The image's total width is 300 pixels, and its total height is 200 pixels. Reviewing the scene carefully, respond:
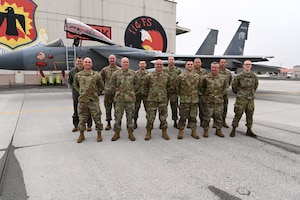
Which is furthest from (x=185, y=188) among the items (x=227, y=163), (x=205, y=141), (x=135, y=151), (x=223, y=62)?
(x=223, y=62)

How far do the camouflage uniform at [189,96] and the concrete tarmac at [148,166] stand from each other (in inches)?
17.7

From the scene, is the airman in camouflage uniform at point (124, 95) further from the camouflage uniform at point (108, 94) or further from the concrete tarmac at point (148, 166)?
the camouflage uniform at point (108, 94)

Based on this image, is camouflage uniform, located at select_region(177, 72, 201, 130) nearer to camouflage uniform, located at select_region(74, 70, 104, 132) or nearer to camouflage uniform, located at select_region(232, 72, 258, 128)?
camouflage uniform, located at select_region(232, 72, 258, 128)

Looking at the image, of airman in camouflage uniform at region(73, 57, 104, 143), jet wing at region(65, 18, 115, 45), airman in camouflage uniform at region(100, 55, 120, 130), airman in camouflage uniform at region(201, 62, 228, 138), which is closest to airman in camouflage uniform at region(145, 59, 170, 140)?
airman in camouflage uniform at region(201, 62, 228, 138)

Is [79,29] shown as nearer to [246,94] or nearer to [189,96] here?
[189,96]

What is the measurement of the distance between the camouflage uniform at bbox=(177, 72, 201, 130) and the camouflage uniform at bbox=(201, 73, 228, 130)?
258 mm

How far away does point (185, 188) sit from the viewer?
2.38 metres

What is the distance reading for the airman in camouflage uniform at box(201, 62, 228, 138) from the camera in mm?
4334

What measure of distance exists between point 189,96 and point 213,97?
0.54 m

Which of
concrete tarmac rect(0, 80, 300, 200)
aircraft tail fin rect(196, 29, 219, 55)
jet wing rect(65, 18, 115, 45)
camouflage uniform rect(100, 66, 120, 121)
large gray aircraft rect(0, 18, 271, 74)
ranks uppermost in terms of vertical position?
aircraft tail fin rect(196, 29, 219, 55)

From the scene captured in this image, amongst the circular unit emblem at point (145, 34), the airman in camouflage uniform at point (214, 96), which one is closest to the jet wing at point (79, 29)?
the airman in camouflage uniform at point (214, 96)

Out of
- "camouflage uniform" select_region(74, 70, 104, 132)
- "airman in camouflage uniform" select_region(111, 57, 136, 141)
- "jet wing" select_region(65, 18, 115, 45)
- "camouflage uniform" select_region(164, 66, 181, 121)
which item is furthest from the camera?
"jet wing" select_region(65, 18, 115, 45)

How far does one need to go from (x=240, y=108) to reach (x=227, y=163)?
173cm

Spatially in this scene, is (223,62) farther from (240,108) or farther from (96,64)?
(96,64)
